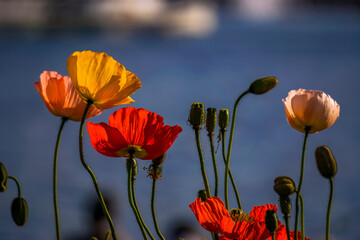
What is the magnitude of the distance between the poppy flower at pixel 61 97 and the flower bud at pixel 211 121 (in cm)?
9

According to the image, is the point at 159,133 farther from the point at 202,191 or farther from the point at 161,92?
the point at 161,92

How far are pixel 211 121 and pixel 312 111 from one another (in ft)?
0.26

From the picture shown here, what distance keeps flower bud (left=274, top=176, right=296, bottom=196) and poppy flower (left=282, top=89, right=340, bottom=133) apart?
0.06 m

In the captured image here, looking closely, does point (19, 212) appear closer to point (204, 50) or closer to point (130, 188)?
point (130, 188)

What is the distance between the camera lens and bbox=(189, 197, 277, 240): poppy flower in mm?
361

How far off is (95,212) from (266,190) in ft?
7.91

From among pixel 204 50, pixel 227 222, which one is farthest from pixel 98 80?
pixel 204 50

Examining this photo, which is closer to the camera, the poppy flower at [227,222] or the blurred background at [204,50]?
the poppy flower at [227,222]

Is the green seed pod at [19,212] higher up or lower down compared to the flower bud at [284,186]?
lower down

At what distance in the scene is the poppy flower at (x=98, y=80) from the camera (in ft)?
1.33

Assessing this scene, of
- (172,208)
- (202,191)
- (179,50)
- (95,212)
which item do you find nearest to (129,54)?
(179,50)

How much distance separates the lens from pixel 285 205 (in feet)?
1.23

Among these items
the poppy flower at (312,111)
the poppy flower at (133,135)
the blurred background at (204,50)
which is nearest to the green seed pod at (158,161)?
the poppy flower at (133,135)

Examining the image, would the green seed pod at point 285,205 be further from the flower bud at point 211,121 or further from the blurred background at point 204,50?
the blurred background at point 204,50
